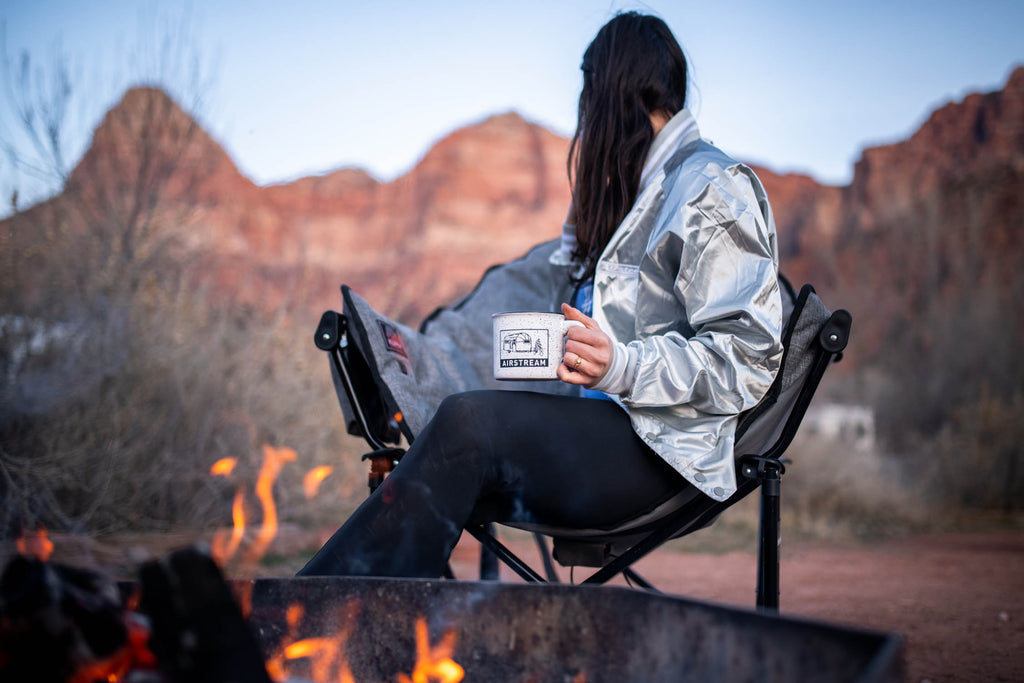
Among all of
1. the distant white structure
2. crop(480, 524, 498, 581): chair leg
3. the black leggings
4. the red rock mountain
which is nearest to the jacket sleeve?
the black leggings

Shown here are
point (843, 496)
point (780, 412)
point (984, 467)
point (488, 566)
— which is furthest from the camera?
point (984, 467)

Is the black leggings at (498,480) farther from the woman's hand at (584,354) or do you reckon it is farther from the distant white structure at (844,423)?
the distant white structure at (844,423)

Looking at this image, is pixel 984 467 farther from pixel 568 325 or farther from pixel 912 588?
pixel 568 325

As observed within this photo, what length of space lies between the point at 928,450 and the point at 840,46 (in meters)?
9.14

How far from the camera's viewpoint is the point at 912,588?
3.20 metres

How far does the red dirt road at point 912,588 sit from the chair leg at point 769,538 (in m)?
0.50

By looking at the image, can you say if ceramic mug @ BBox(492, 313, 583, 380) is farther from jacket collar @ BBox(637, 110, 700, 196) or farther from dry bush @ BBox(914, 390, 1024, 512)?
dry bush @ BBox(914, 390, 1024, 512)

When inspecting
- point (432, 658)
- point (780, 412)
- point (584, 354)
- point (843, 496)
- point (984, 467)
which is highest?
point (584, 354)

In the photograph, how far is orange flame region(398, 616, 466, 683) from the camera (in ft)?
3.15

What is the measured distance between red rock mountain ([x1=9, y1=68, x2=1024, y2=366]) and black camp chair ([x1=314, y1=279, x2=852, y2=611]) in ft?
11.1

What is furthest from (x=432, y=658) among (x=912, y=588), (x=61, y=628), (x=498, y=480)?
(x=912, y=588)

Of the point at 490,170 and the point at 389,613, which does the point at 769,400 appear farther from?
the point at 490,170

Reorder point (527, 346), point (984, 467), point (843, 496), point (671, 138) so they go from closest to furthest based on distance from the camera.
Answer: point (527, 346), point (671, 138), point (843, 496), point (984, 467)

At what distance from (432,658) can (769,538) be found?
→ 67cm
